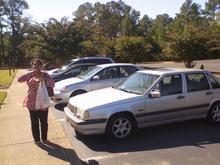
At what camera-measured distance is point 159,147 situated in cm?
796

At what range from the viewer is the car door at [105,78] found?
44.7ft

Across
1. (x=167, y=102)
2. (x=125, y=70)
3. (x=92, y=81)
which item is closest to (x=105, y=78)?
(x=92, y=81)

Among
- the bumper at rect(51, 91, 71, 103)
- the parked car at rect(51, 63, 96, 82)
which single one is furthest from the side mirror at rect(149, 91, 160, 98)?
the parked car at rect(51, 63, 96, 82)

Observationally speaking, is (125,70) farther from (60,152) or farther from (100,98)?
(60,152)

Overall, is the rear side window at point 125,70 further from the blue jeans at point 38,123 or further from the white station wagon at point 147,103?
the blue jeans at point 38,123

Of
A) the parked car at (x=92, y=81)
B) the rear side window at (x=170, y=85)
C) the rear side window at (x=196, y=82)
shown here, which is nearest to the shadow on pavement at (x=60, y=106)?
the parked car at (x=92, y=81)

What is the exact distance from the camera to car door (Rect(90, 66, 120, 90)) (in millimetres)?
13625

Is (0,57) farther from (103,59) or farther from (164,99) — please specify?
(164,99)

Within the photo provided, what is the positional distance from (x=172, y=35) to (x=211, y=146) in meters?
18.4

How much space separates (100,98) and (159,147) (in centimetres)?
179

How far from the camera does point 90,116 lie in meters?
8.27

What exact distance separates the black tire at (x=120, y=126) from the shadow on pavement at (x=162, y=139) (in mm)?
134

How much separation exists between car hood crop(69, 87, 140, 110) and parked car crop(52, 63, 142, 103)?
3.80 metres

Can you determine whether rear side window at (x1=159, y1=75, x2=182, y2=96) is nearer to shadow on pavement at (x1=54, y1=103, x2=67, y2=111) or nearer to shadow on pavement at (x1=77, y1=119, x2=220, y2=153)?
shadow on pavement at (x1=77, y1=119, x2=220, y2=153)
